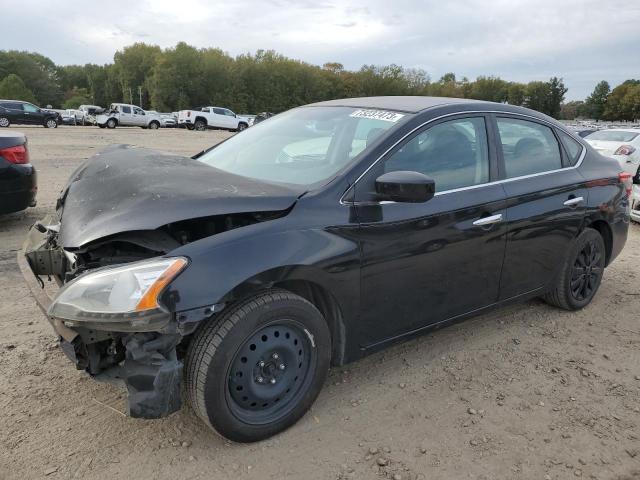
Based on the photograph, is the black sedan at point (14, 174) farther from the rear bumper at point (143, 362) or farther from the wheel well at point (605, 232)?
the wheel well at point (605, 232)

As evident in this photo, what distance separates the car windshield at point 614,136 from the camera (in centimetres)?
1246

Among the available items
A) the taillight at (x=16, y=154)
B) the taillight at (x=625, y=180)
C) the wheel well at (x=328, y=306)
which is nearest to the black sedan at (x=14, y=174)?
the taillight at (x=16, y=154)

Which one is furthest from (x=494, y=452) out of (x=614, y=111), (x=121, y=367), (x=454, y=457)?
(x=614, y=111)

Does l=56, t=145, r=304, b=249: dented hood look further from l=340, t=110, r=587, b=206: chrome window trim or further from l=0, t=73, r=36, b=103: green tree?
l=0, t=73, r=36, b=103: green tree

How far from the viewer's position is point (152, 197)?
2.52m

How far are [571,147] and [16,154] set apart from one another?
5858 mm

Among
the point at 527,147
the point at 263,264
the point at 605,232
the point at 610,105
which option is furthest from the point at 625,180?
the point at 610,105

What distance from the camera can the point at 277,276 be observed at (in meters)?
2.48

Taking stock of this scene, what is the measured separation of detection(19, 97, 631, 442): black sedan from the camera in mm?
2281

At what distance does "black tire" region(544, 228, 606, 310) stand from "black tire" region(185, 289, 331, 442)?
2.36 metres

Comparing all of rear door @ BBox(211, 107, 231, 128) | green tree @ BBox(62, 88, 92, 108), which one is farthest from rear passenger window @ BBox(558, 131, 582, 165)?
green tree @ BBox(62, 88, 92, 108)

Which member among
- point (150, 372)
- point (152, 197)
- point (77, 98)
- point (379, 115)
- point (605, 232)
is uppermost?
point (379, 115)

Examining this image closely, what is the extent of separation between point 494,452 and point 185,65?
83.3 metres

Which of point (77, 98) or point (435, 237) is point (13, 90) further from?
point (435, 237)
